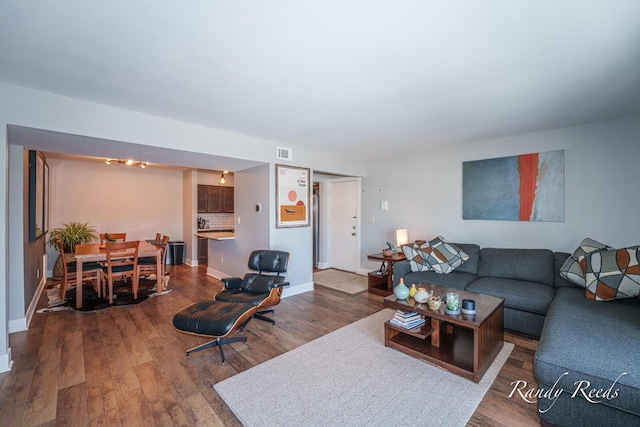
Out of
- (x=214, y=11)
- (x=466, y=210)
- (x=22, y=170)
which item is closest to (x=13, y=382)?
(x=22, y=170)

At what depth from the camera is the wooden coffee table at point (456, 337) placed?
2.22 metres

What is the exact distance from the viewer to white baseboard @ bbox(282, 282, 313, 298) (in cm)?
439

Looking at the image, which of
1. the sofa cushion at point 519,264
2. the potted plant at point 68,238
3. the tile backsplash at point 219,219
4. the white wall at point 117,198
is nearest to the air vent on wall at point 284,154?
the sofa cushion at point 519,264

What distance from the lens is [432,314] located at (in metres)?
2.39

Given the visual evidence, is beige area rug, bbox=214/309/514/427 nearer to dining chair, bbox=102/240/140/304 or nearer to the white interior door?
dining chair, bbox=102/240/140/304

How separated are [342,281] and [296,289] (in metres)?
1.11

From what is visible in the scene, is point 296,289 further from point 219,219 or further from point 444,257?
point 219,219

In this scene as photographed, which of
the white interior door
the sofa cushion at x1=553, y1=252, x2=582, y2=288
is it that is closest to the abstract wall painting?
the sofa cushion at x1=553, y1=252, x2=582, y2=288

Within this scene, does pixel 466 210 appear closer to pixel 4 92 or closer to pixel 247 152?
pixel 247 152

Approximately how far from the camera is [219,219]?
7.58 metres

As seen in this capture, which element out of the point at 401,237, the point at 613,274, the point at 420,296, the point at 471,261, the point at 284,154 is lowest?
the point at 420,296

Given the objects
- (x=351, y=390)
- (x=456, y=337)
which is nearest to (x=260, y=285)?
(x=351, y=390)

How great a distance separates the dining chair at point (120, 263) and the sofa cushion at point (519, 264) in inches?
200

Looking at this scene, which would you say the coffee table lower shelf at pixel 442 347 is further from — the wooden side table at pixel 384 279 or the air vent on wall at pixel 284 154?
the air vent on wall at pixel 284 154
